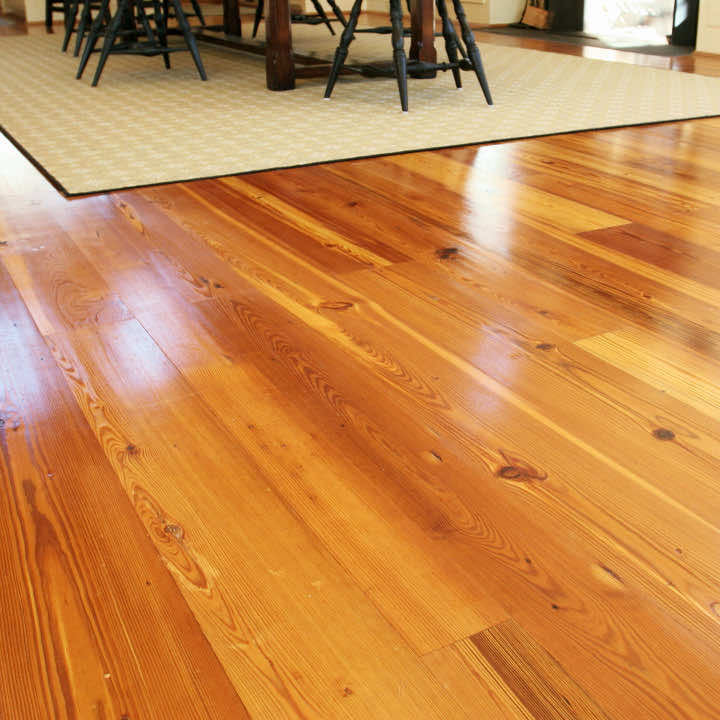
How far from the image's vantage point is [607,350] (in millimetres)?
1429

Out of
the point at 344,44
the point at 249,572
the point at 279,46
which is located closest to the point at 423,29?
the point at 344,44

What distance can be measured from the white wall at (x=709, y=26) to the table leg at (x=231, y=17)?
278 cm

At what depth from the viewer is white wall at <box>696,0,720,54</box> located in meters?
5.03

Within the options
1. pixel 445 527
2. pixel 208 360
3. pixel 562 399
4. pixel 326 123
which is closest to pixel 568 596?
pixel 445 527

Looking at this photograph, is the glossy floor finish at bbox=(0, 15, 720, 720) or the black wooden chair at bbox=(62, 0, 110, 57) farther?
the black wooden chair at bbox=(62, 0, 110, 57)

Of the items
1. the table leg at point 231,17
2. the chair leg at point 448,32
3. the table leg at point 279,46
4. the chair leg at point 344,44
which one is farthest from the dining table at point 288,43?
the table leg at point 231,17

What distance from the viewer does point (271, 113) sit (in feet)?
11.3

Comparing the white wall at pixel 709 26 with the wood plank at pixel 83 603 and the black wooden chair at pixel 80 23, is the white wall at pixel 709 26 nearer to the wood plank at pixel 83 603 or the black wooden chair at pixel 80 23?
the black wooden chair at pixel 80 23

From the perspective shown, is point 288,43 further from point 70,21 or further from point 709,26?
point 709,26

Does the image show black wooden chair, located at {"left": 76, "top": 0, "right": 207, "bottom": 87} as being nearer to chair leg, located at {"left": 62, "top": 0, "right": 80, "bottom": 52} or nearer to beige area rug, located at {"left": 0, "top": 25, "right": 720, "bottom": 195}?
beige area rug, located at {"left": 0, "top": 25, "right": 720, "bottom": 195}

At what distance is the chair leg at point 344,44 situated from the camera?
349 centimetres

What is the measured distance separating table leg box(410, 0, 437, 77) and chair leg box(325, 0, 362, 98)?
17.0 inches

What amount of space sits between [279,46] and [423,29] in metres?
0.65

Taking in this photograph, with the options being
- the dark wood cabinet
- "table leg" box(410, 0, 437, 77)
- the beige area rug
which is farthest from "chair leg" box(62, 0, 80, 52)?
the dark wood cabinet
